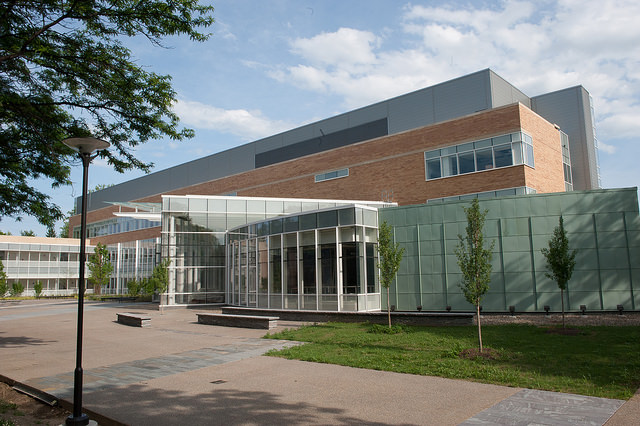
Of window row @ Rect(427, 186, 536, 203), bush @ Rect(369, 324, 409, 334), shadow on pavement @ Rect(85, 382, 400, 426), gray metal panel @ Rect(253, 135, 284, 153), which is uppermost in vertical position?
gray metal panel @ Rect(253, 135, 284, 153)

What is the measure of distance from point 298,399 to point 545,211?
16.8 metres

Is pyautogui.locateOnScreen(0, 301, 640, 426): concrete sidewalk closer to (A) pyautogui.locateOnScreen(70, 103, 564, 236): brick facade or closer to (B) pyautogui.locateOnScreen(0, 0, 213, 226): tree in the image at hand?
(B) pyautogui.locateOnScreen(0, 0, 213, 226): tree

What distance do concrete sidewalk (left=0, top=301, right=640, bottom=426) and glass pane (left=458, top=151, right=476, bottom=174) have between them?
741 inches

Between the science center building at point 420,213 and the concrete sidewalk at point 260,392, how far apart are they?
30.7ft

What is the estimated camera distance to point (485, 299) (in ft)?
70.1

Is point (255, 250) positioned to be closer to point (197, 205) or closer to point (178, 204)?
point (197, 205)

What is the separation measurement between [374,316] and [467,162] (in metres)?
14.1

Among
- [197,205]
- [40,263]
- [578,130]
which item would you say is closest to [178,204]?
[197,205]

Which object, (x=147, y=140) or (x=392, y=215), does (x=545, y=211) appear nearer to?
(x=392, y=215)

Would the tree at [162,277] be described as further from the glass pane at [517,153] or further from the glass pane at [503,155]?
the glass pane at [517,153]

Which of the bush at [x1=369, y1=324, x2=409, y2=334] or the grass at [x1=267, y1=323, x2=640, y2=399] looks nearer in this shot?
the grass at [x1=267, y1=323, x2=640, y2=399]

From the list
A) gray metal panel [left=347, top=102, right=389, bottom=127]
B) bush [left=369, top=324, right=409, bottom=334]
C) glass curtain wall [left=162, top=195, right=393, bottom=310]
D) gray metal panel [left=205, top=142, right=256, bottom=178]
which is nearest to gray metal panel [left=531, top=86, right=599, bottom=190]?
gray metal panel [left=347, top=102, right=389, bottom=127]

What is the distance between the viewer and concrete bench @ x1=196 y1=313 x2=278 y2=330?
18.5 metres

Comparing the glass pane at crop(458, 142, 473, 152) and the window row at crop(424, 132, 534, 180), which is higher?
the glass pane at crop(458, 142, 473, 152)
